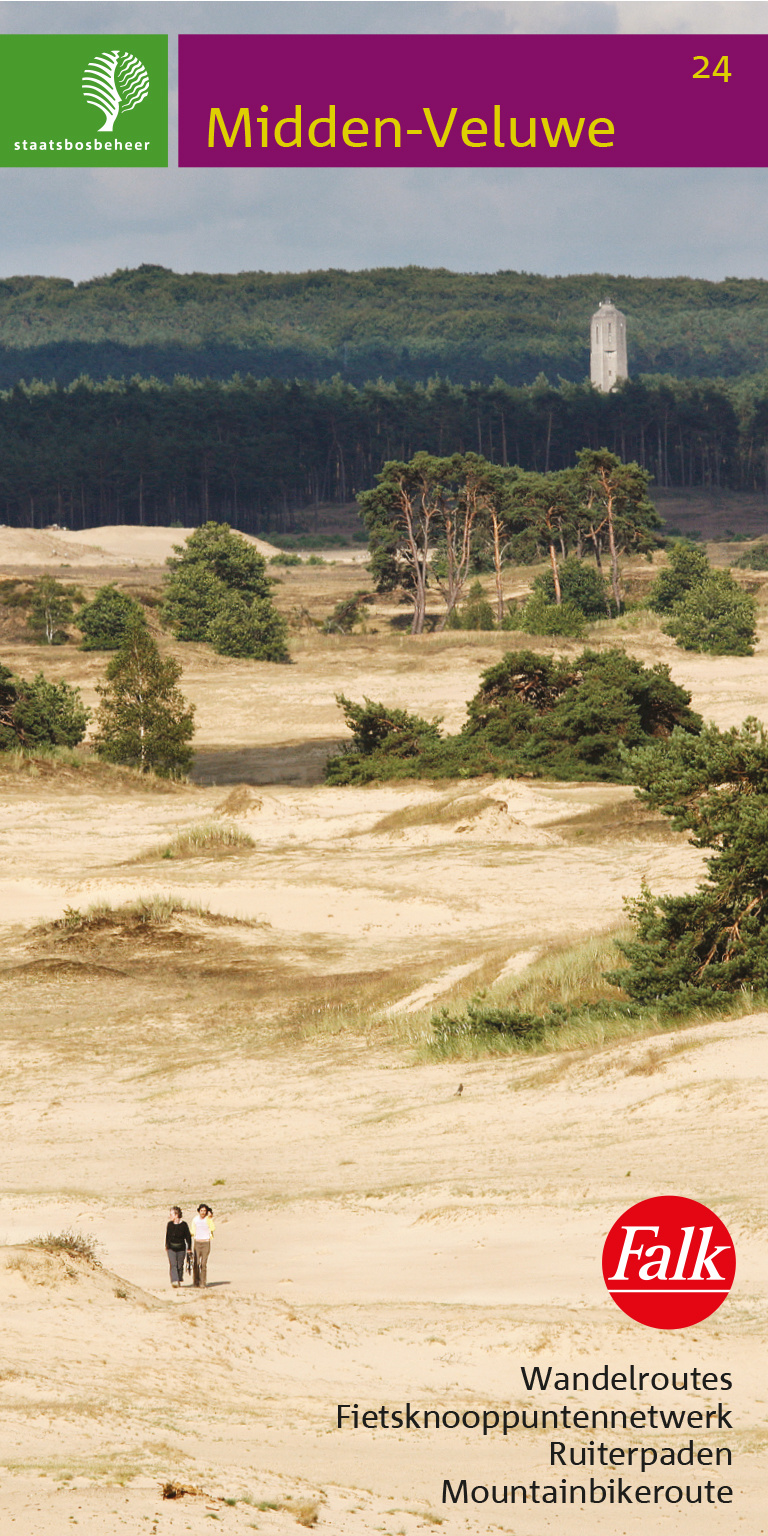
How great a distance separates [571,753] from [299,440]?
412 feet

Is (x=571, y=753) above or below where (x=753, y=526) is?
below

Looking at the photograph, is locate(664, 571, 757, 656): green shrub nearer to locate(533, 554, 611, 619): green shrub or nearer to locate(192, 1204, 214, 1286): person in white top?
locate(533, 554, 611, 619): green shrub

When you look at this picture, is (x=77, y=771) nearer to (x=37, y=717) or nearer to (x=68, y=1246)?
(x=37, y=717)

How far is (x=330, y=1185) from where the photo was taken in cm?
1239

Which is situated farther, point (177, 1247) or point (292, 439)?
point (292, 439)

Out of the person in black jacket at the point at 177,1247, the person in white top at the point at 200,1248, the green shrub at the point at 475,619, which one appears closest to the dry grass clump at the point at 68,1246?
the person in black jacket at the point at 177,1247

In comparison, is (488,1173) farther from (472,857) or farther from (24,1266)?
(472,857)

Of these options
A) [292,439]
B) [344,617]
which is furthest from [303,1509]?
[292,439]

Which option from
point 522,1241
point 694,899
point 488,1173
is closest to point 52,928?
point 694,899

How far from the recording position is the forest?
147m

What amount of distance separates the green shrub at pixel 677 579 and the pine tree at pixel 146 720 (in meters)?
36.6

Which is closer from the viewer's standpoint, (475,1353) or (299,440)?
(475,1353)

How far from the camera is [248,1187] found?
12734mm

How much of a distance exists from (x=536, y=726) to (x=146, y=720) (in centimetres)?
1074
